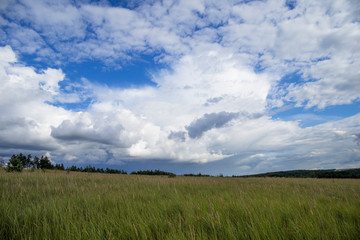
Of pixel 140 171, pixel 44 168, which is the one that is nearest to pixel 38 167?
pixel 44 168

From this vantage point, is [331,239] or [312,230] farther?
[312,230]

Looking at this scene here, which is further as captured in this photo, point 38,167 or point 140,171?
point 38,167

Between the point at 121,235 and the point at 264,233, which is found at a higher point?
the point at 264,233

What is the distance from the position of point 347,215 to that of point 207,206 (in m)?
2.43

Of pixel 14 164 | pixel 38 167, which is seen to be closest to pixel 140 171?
pixel 14 164

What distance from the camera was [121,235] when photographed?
8.71 feet

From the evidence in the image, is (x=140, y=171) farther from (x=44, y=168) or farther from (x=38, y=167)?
(x=38, y=167)

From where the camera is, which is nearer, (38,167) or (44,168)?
(44,168)

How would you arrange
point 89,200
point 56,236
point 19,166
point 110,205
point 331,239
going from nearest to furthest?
point 331,239 → point 56,236 → point 110,205 → point 89,200 → point 19,166

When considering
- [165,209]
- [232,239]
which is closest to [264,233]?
[232,239]

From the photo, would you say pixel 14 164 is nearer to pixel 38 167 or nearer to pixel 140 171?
pixel 140 171

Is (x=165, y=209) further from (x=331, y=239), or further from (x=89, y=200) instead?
(x=331, y=239)

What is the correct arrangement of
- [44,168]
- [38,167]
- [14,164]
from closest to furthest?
1. [14,164]
2. [44,168]
3. [38,167]

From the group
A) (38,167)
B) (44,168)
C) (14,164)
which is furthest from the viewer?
(38,167)
